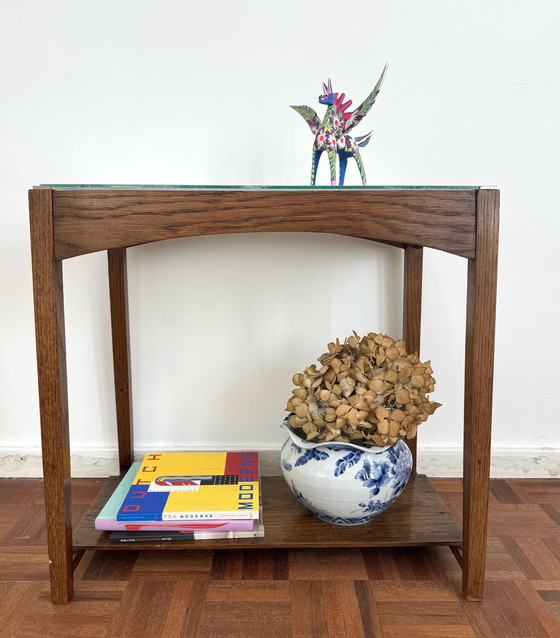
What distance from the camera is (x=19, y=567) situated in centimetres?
Result: 105

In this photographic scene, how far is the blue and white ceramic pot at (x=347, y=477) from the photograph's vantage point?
101cm

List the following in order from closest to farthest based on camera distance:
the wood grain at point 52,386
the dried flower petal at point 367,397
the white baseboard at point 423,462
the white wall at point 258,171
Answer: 1. the wood grain at point 52,386
2. the dried flower petal at point 367,397
3. the white wall at point 258,171
4. the white baseboard at point 423,462

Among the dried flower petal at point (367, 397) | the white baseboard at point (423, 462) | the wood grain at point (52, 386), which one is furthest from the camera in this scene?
the white baseboard at point (423, 462)

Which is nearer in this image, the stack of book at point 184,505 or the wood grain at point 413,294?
the stack of book at point 184,505

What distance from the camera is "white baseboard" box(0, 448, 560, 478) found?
1.40 meters

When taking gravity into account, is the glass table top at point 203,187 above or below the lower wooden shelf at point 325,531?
above

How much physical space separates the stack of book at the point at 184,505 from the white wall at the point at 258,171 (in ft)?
0.75

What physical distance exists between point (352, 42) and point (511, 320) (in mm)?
694

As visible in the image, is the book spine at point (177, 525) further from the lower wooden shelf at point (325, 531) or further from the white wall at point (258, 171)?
the white wall at point (258, 171)

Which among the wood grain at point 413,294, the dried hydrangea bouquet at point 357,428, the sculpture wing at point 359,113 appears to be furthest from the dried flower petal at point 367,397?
the sculpture wing at point 359,113

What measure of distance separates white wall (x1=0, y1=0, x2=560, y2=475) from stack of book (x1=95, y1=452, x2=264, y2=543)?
0.23 metres

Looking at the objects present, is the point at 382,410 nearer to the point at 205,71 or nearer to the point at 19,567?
the point at 19,567

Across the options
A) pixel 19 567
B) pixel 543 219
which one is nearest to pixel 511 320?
pixel 543 219

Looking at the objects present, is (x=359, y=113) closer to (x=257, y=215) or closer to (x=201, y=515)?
(x=257, y=215)
